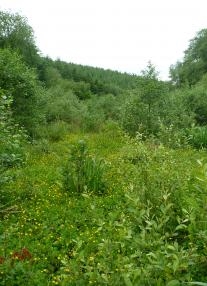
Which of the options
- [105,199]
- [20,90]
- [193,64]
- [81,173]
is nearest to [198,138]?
[20,90]

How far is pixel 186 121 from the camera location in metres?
18.6

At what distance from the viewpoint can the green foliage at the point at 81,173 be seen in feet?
28.7

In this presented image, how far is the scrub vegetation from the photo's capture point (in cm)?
A: 377

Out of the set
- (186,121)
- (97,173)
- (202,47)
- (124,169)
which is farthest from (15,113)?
(202,47)

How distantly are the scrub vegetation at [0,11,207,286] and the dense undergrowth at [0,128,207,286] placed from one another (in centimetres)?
2

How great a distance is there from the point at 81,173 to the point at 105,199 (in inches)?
37.5

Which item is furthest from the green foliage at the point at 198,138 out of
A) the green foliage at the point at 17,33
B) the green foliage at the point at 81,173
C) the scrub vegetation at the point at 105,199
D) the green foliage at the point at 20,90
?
the green foliage at the point at 17,33

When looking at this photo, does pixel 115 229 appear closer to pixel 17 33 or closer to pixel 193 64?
pixel 17 33

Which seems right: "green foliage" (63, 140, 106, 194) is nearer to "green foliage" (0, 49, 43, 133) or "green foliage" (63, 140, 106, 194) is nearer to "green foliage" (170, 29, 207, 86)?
"green foliage" (0, 49, 43, 133)

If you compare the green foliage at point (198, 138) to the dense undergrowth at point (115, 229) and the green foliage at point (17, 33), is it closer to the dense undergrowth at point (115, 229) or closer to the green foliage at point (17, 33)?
the dense undergrowth at point (115, 229)

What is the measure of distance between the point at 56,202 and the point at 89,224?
134 cm

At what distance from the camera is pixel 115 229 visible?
5.24m

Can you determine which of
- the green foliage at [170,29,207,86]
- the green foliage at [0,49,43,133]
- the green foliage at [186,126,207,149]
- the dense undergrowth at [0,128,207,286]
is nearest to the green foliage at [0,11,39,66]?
the green foliage at [170,29,207,86]

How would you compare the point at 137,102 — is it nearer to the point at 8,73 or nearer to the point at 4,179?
the point at 8,73
